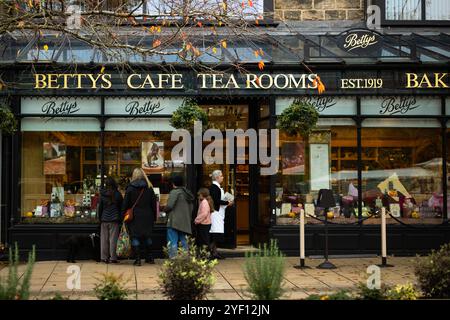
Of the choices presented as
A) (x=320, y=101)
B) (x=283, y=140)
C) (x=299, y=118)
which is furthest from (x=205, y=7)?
(x=283, y=140)

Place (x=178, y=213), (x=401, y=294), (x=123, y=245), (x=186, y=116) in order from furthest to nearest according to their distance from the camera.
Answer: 1. (x=186, y=116)
2. (x=123, y=245)
3. (x=178, y=213)
4. (x=401, y=294)

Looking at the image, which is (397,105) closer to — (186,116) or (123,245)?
(186,116)

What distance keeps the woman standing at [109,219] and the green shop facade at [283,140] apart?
63cm

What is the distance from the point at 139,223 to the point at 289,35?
5216 mm

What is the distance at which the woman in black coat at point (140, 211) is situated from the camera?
1259 cm

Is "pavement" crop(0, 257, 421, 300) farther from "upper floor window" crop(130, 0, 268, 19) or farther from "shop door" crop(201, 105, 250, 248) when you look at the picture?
"upper floor window" crop(130, 0, 268, 19)

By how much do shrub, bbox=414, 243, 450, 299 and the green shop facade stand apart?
17.9 ft

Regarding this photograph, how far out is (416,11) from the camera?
1500 cm

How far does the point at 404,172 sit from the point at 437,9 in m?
3.94

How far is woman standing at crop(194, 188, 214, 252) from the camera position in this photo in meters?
12.9

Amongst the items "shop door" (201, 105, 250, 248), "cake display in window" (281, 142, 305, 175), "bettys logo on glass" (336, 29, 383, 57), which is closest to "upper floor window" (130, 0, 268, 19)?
"bettys logo on glass" (336, 29, 383, 57)

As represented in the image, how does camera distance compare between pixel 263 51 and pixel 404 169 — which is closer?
pixel 263 51

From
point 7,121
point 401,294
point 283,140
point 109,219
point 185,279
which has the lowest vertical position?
point 401,294
